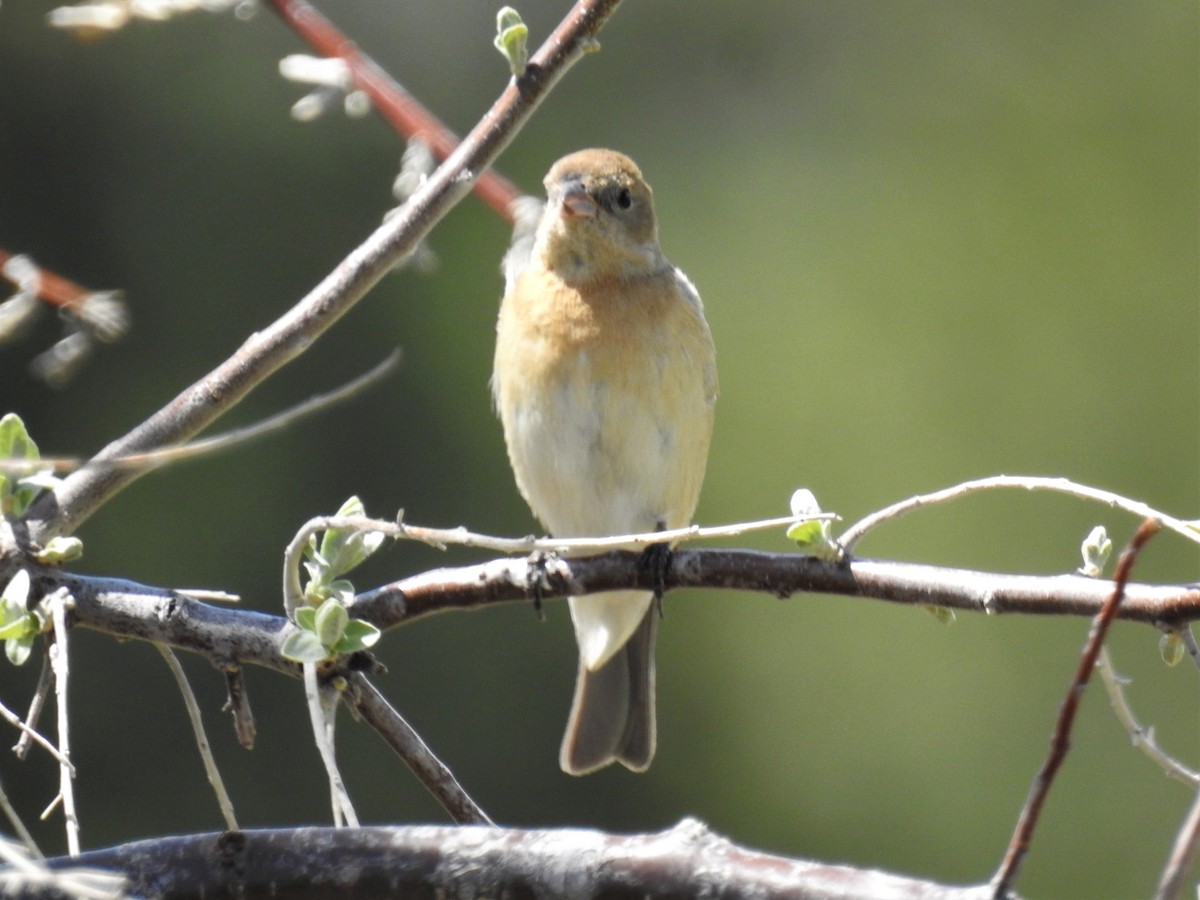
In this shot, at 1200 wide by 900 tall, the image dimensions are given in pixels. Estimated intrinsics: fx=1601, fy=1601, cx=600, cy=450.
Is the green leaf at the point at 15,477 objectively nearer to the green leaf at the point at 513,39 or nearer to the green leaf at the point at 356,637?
the green leaf at the point at 356,637

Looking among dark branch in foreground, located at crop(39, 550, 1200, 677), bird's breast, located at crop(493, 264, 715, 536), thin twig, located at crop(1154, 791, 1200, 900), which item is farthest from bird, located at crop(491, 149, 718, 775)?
thin twig, located at crop(1154, 791, 1200, 900)

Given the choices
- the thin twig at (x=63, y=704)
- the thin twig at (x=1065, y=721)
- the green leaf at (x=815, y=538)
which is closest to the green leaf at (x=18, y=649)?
the thin twig at (x=63, y=704)

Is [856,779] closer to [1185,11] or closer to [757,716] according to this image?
[757,716]

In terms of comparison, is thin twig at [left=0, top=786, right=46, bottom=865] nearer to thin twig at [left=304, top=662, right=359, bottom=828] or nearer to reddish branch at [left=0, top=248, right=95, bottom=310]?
thin twig at [left=304, top=662, right=359, bottom=828]

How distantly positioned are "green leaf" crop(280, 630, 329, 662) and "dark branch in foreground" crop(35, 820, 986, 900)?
0.24m

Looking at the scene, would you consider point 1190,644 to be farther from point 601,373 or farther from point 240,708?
point 601,373

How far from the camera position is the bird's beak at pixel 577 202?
149 inches

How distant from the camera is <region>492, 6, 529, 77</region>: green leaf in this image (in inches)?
79.6

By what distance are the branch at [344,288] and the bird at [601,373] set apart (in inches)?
57.8

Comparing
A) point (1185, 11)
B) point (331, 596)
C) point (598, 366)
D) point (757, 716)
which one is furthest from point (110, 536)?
point (1185, 11)

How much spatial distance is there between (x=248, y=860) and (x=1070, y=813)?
295 inches

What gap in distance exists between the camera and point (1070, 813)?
8.34 m

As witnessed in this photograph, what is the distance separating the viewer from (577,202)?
150 inches

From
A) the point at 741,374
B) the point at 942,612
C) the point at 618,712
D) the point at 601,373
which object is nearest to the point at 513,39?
the point at 942,612
